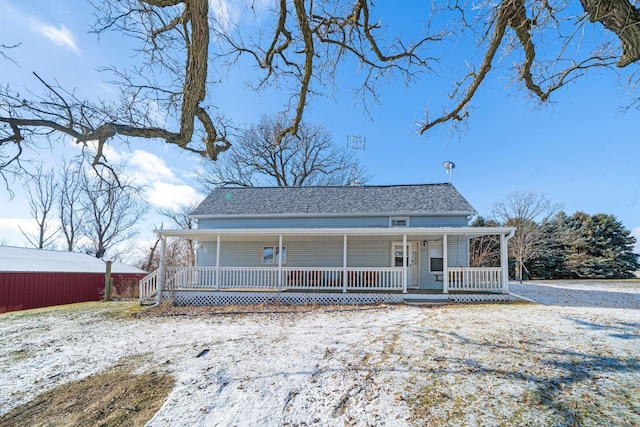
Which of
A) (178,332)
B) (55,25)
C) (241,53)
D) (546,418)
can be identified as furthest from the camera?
(178,332)

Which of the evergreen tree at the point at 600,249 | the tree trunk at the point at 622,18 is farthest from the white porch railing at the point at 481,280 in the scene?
the evergreen tree at the point at 600,249

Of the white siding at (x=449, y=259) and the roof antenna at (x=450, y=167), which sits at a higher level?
the roof antenna at (x=450, y=167)

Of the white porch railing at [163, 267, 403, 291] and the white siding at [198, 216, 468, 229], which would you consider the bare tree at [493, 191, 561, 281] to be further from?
the white porch railing at [163, 267, 403, 291]

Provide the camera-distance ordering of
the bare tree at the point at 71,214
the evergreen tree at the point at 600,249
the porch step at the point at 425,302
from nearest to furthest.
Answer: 1. the porch step at the point at 425,302
2. the evergreen tree at the point at 600,249
3. the bare tree at the point at 71,214

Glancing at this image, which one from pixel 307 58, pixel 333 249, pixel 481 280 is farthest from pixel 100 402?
pixel 481 280

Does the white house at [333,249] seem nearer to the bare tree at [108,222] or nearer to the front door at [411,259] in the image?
the front door at [411,259]

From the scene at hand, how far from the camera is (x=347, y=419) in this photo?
135 inches

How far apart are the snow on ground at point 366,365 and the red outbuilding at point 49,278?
324 inches

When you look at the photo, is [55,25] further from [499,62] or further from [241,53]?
[499,62]

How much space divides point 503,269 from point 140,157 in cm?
1181

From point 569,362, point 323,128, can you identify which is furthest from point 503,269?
point 323,128

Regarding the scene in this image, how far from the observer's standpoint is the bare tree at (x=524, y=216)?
2398 centimetres

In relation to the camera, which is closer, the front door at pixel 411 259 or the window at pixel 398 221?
the front door at pixel 411 259

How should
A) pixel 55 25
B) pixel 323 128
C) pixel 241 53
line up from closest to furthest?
1. pixel 55 25
2. pixel 241 53
3. pixel 323 128
